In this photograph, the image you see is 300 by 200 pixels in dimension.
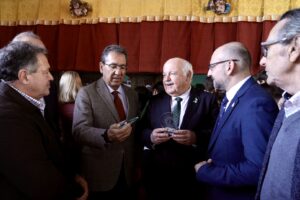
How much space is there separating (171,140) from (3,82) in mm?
1116

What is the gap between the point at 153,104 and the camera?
226 centimetres

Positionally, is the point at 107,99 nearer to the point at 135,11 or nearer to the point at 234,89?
the point at 234,89

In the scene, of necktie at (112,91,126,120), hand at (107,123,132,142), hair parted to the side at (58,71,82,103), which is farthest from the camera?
hair parted to the side at (58,71,82,103)

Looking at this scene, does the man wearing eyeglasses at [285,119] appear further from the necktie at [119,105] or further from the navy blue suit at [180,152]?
the necktie at [119,105]

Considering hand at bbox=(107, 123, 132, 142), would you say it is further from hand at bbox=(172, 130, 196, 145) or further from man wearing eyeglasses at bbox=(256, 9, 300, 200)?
man wearing eyeglasses at bbox=(256, 9, 300, 200)

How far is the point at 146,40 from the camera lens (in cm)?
410

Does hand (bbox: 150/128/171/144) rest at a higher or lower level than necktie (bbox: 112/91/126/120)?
lower

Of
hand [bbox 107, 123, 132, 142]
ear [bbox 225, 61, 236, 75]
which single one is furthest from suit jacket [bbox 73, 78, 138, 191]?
ear [bbox 225, 61, 236, 75]

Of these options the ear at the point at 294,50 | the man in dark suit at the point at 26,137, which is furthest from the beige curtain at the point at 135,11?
the ear at the point at 294,50

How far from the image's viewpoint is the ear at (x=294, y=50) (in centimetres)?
110

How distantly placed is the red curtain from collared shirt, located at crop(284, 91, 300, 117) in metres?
2.68

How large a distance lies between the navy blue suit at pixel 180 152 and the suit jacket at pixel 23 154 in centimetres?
83

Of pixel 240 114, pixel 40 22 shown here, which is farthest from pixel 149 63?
pixel 240 114

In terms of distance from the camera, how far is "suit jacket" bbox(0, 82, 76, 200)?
4.24 ft
